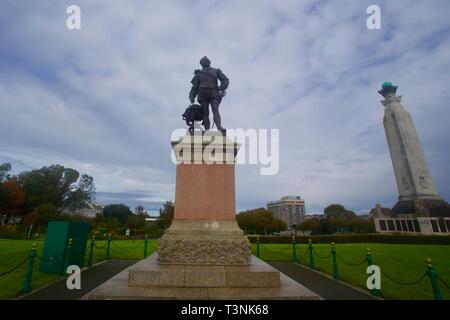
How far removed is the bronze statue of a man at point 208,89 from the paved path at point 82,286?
6032mm

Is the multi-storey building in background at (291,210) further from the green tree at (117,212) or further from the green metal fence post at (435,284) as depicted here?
the green metal fence post at (435,284)

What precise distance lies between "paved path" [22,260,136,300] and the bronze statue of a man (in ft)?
19.8

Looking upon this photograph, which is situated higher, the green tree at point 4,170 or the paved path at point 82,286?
the green tree at point 4,170

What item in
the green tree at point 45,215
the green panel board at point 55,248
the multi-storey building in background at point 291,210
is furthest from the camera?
the multi-storey building in background at point 291,210

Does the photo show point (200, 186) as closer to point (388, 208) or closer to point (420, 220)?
point (420, 220)

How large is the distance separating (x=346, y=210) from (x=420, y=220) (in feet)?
148

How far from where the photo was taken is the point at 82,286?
26.2 ft

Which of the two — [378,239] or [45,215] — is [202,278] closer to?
[378,239]

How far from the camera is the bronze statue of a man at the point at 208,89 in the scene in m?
8.02

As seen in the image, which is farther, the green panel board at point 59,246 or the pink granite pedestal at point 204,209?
the green panel board at point 59,246

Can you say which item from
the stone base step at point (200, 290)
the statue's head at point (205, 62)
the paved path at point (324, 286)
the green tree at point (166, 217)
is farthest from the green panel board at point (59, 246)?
the green tree at point (166, 217)

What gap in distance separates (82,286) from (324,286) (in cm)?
778

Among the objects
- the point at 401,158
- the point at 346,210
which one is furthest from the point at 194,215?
the point at 346,210

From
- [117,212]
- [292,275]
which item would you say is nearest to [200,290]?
[292,275]
